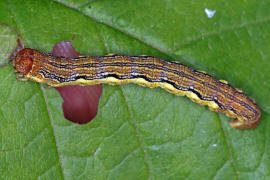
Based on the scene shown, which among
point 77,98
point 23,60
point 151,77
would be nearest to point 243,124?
point 151,77

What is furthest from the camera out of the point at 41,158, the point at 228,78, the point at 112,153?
the point at 228,78

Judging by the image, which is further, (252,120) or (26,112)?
(252,120)

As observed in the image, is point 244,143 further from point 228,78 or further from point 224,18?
point 224,18

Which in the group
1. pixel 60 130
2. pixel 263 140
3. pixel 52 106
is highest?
pixel 263 140

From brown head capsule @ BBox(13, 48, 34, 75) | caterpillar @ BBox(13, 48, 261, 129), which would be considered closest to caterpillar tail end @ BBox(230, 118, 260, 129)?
caterpillar @ BBox(13, 48, 261, 129)

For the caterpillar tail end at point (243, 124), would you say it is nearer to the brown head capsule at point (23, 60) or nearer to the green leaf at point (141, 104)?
the green leaf at point (141, 104)

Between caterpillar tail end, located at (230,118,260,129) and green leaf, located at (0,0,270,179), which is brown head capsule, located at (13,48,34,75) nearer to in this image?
green leaf, located at (0,0,270,179)

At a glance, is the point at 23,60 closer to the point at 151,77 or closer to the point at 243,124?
the point at 151,77

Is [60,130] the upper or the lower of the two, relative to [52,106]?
lower

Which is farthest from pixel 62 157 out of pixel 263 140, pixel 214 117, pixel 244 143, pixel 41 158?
pixel 263 140
